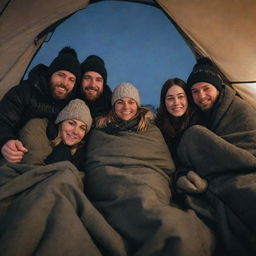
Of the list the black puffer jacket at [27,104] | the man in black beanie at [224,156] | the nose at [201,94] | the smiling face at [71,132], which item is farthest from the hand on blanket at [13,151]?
the nose at [201,94]

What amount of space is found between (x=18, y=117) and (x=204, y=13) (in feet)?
5.45

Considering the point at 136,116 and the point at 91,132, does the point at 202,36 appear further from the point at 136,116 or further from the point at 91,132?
the point at 91,132

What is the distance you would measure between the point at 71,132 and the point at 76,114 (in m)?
0.13

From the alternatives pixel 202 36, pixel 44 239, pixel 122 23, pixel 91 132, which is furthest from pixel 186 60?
pixel 44 239

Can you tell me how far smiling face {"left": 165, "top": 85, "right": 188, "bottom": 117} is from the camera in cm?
195

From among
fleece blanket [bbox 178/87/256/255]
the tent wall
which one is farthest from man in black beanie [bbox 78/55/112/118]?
fleece blanket [bbox 178/87/256/255]

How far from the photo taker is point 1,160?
5.29 feet

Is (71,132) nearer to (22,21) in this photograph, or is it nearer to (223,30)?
(22,21)

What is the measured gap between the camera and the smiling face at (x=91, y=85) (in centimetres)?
223

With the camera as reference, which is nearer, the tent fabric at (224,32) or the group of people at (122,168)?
the group of people at (122,168)

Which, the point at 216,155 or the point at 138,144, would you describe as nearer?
the point at 216,155

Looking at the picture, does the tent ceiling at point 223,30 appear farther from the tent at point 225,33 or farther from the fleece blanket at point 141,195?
the fleece blanket at point 141,195

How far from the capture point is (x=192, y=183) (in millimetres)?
1387

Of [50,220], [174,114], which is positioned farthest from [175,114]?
[50,220]
